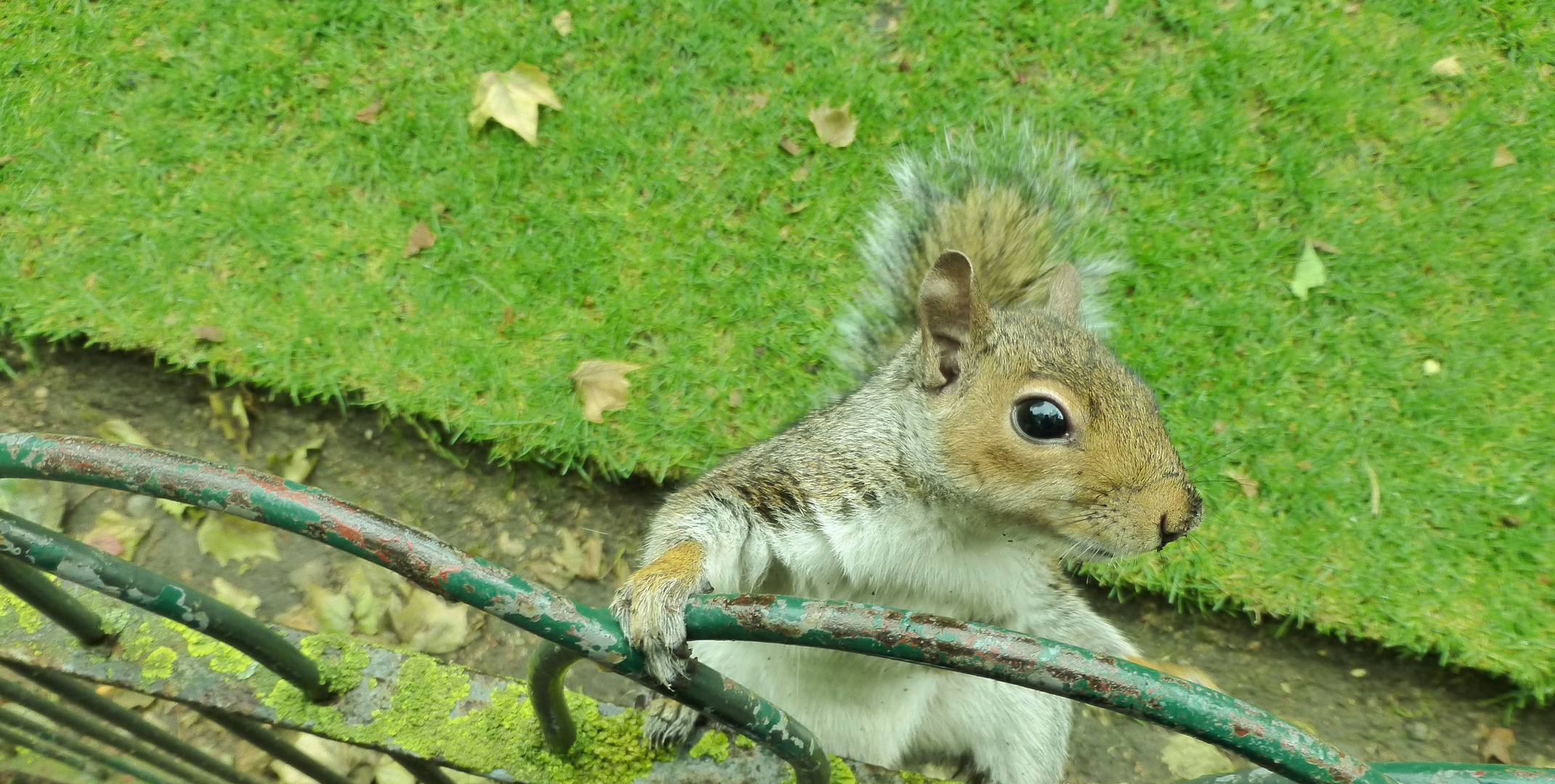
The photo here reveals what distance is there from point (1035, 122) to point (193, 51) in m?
2.49

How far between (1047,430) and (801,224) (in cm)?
138

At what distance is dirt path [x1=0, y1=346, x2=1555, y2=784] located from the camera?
226cm

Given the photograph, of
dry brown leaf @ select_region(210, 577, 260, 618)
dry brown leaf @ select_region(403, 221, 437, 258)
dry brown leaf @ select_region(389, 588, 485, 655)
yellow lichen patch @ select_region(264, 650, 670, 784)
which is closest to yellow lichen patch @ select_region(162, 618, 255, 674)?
yellow lichen patch @ select_region(264, 650, 670, 784)

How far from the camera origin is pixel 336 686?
1158 millimetres

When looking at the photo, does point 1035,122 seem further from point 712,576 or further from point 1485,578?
point 712,576

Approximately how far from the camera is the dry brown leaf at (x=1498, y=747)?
2215 mm

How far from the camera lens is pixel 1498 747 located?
2225 millimetres

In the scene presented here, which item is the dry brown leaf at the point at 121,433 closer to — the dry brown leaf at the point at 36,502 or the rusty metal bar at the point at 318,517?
the dry brown leaf at the point at 36,502

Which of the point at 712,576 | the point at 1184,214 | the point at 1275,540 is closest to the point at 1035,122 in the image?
the point at 1184,214

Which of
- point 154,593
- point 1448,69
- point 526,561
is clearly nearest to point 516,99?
point 526,561

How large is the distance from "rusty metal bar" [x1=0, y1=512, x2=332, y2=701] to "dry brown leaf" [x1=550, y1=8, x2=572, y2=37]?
2218 millimetres

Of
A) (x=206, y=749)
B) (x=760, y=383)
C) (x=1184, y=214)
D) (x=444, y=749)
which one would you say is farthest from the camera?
(x=1184, y=214)

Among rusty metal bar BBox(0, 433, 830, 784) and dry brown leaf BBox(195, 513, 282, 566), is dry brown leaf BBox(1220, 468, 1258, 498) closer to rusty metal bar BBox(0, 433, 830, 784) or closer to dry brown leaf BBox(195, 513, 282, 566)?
rusty metal bar BBox(0, 433, 830, 784)

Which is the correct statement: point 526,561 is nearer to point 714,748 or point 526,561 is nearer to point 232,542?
point 232,542
